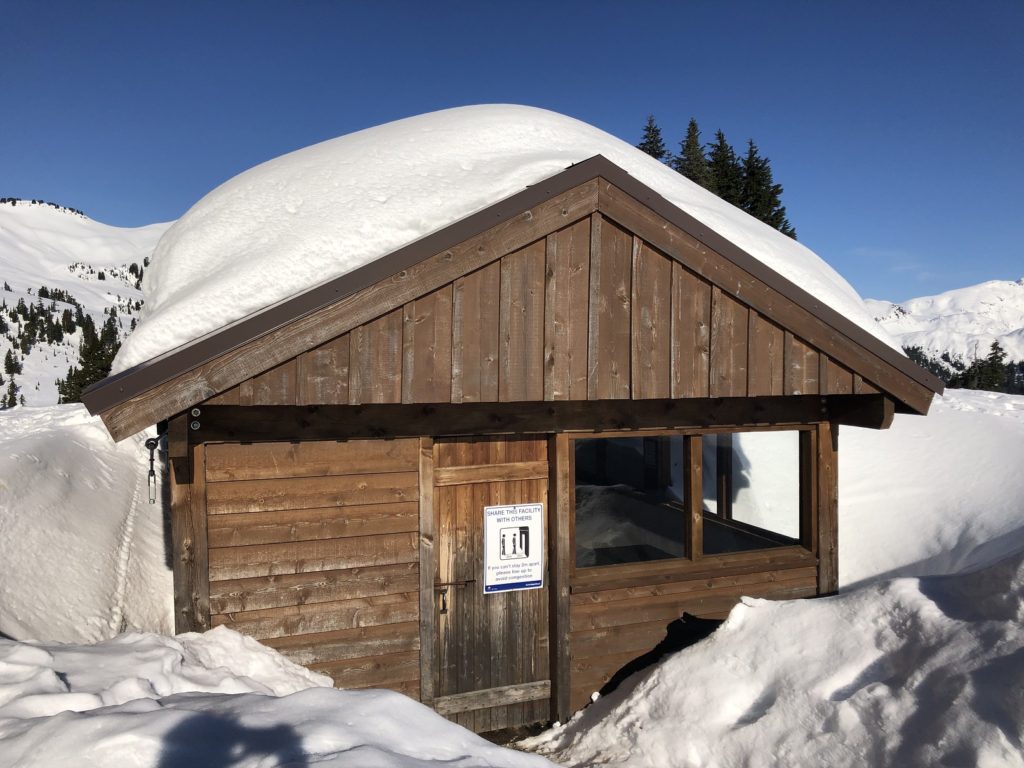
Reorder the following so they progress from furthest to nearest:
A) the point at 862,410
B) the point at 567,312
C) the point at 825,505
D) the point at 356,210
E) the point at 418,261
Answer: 1. the point at 356,210
2. the point at 825,505
3. the point at 862,410
4. the point at 567,312
5. the point at 418,261

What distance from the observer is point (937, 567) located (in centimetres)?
923

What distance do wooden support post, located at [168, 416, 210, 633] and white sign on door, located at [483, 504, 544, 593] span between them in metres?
2.24

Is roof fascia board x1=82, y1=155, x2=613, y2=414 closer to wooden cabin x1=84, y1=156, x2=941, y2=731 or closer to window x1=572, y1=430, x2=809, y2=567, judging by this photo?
wooden cabin x1=84, y1=156, x2=941, y2=731

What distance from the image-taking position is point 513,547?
19.0 feet

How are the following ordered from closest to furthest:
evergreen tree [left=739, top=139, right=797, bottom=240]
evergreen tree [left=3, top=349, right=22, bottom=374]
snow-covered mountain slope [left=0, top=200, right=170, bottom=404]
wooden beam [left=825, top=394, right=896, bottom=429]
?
wooden beam [left=825, top=394, right=896, bottom=429] → evergreen tree [left=739, top=139, right=797, bottom=240] → evergreen tree [left=3, top=349, right=22, bottom=374] → snow-covered mountain slope [left=0, top=200, right=170, bottom=404]

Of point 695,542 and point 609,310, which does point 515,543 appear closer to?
point 695,542

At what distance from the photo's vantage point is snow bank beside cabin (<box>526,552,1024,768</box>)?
379cm

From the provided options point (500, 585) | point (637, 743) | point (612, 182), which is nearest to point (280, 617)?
point (500, 585)

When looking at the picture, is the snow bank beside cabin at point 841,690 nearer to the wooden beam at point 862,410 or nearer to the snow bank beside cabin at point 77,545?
the wooden beam at point 862,410

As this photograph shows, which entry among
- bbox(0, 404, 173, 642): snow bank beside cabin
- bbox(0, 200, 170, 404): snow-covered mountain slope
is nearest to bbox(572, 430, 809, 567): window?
bbox(0, 404, 173, 642): snow bank beside cabin

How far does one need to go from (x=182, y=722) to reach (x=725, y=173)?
35.5 metres

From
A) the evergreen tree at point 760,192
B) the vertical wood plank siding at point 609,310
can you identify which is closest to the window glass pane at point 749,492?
the vertical wood plank siding at point 609,310

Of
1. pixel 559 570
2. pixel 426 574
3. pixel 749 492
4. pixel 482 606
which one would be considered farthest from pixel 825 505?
pixel 749 492

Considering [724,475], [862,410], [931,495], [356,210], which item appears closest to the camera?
[862,410]
